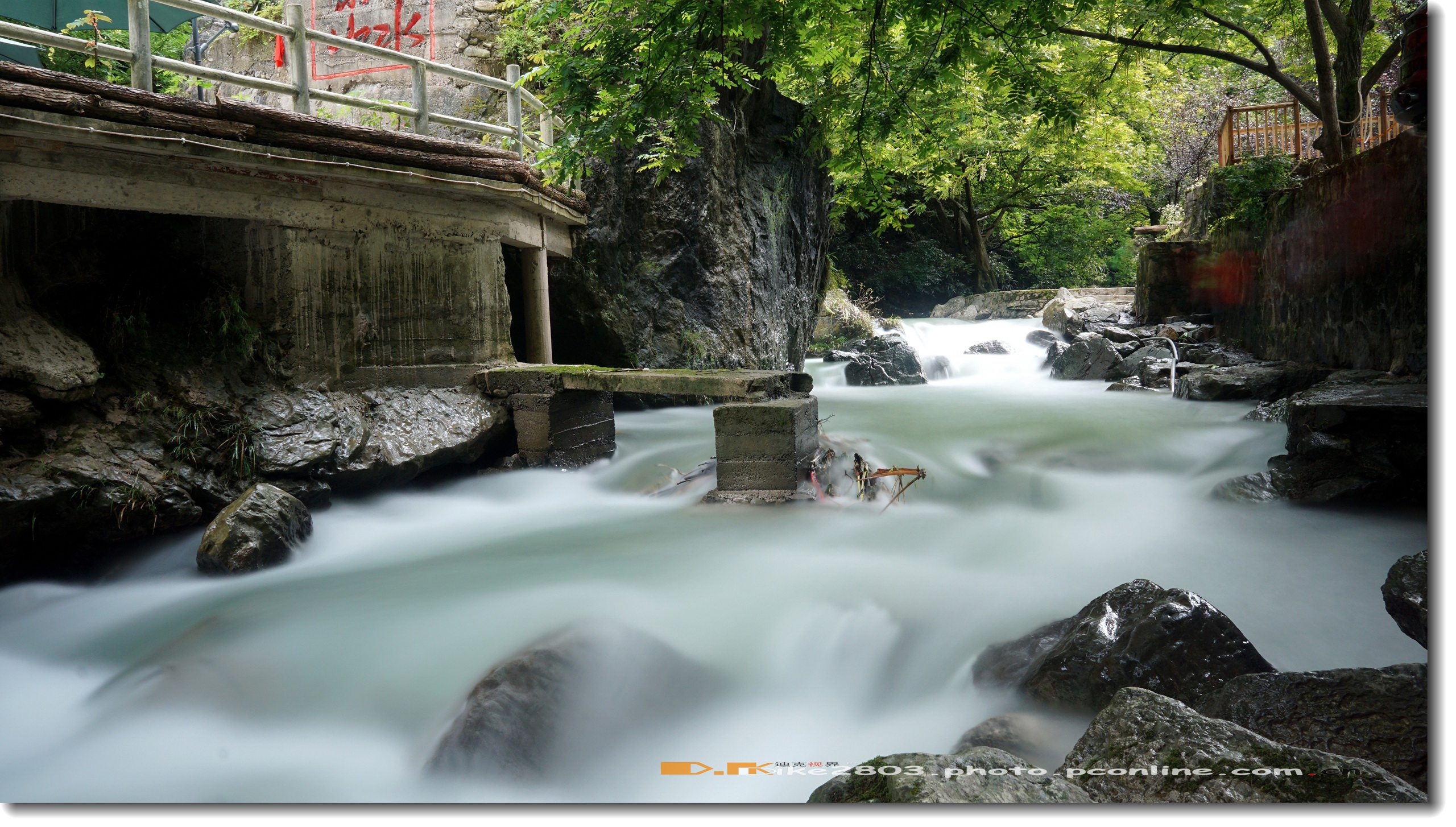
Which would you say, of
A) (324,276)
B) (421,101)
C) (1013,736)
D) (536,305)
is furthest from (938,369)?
(1013,736)

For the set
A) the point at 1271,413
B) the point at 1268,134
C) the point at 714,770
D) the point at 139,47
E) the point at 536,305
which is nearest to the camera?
the point at 714,770

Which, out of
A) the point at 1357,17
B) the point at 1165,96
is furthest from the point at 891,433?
the point at 1165,96

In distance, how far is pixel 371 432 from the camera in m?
6.21

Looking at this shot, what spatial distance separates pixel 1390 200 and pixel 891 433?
14.9 feet

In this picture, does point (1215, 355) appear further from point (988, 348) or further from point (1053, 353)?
point (988, 348)

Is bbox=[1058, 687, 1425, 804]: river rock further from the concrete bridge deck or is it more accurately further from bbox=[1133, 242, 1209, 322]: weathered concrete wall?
bbox=[1133, 242, 1209, 322]: weathered concrete wall

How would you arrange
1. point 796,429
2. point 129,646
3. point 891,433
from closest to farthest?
1. point 129,646
2. point 796,429
3. point 891,433

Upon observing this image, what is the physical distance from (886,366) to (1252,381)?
6.50 meters

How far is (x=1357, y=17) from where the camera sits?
8570mm

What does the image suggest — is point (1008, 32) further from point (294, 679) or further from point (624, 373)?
point (294, 679)

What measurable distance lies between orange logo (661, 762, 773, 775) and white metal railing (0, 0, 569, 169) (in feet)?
11.9

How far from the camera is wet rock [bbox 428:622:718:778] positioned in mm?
2520

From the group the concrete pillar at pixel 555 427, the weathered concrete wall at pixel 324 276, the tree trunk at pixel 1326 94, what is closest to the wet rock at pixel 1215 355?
the tree trunk at pixel 1326 94

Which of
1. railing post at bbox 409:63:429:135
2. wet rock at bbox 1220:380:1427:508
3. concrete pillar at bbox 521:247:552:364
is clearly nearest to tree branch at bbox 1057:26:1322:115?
wet rock at bbox 1220:380:1427:508
